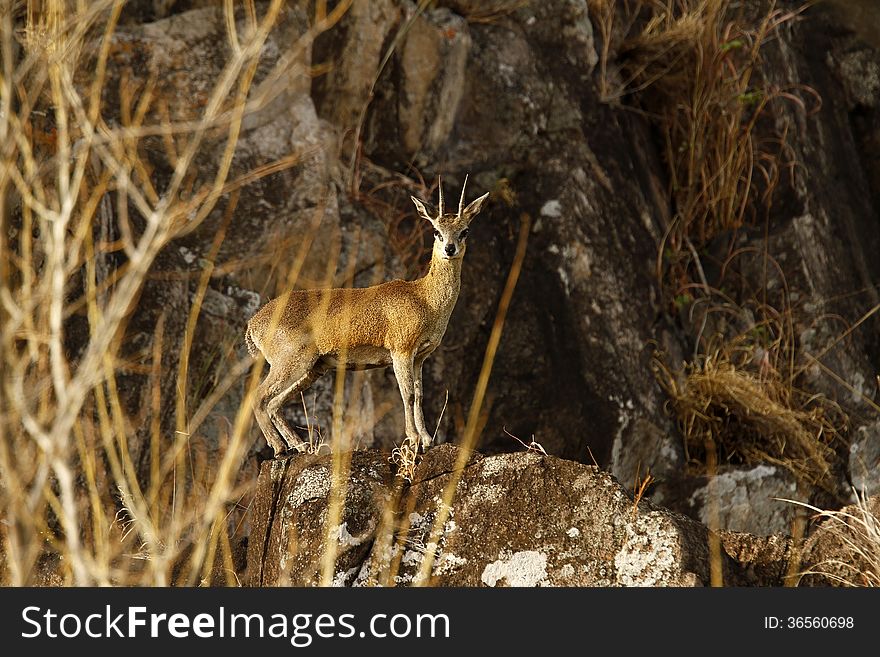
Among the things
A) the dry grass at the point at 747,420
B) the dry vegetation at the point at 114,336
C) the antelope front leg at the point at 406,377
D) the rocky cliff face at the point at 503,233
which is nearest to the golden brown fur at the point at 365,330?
the antelope front leg at the point at 406,377

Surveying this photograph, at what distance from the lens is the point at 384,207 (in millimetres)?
8539

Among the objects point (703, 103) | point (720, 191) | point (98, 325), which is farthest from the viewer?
point (703, 103)

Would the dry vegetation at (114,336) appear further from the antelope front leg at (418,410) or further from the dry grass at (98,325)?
the antelope front leg at (418,410)

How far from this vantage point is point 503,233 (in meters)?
8.83

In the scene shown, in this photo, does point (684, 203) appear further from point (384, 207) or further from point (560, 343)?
point (384, 207)

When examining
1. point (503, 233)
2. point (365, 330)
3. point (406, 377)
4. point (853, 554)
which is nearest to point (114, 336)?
point (365, 330)

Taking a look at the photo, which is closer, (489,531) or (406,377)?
(489,531)

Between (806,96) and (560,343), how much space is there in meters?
3.68

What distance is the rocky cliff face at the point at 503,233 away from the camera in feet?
26.6

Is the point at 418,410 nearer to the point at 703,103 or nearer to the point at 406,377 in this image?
the point at 406,377

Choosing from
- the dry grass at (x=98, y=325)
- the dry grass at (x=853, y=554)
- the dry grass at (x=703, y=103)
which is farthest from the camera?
the dry grass at (x=703, y=103)

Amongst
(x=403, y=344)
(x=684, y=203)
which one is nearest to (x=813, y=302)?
(x=684, y=203)

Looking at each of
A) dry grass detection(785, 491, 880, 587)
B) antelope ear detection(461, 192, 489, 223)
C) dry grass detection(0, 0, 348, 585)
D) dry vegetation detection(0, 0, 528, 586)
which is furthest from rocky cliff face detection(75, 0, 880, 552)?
dry grass detection(785, 491, 880, 587)

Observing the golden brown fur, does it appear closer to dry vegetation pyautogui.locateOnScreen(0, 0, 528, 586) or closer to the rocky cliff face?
dry vegetation pyautogui.locateOnScreen(0, 0, 528, 586)
